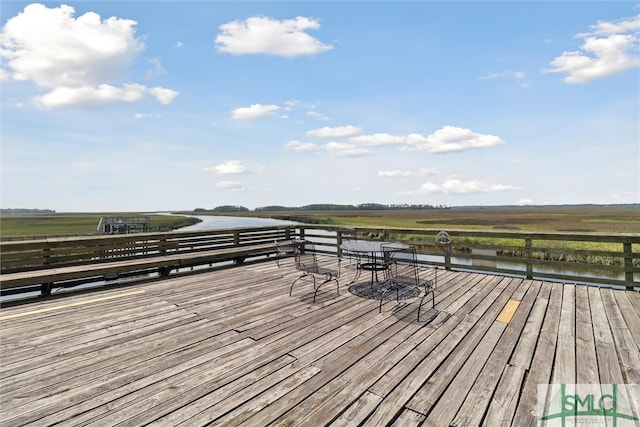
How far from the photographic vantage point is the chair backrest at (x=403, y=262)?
14.1ft

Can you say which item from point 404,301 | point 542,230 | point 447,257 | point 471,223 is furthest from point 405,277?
point 471,223

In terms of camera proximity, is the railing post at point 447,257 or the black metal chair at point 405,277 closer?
the black metal chair at point 405,277

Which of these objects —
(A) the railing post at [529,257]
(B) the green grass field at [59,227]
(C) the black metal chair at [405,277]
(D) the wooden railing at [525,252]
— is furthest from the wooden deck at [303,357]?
(B) the green grass field at [59,227]

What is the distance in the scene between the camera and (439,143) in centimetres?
2111

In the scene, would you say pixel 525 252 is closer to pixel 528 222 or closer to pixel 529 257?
pixel 529 257

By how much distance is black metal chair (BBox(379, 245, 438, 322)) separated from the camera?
4.00m

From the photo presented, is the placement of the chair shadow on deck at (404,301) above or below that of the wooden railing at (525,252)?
below

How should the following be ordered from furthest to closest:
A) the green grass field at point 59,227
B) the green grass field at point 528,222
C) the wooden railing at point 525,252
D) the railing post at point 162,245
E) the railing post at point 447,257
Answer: the green grass field at point 59,227
the green grass field at point 528,222
the railing post at point 162,245
the railing post at point 447,257
the wooden railing at point 525,252

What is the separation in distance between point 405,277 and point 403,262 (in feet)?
3.47

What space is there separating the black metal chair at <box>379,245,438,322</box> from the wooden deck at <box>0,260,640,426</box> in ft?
0.97

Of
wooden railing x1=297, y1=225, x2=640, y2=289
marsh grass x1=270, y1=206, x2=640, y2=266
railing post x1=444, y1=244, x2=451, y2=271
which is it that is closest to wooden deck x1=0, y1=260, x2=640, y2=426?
wooden railing x1=297, y1=225, x2=640, y2=289

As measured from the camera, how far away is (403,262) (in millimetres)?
5734

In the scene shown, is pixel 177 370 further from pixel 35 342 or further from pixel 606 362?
pixel 606 362

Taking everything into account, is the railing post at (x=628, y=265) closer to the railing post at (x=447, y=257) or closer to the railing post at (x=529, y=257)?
the railing post at (x=529, y=257)
